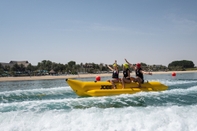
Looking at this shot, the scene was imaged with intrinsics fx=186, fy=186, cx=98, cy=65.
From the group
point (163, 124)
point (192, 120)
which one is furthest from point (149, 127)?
point (192, 120)

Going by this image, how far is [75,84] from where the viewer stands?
9.05 m

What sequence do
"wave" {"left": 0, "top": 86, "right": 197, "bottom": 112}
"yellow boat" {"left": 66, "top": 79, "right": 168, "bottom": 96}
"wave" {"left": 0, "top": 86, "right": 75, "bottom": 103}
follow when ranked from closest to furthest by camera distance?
"wave" {"left": 0, "top": 86, "right": 197, "bottom": 112} < "wave" {"left": 0, "top": 86, "right": 75, "bottom": 103} < "yellow boat" {"left": 66, "top": 79, "right": 168, "bottom": 96}

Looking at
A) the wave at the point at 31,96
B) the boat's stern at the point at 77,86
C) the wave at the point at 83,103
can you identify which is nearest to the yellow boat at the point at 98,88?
the boat's stern at the point at 77,86

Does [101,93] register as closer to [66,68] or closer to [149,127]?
[149,127]

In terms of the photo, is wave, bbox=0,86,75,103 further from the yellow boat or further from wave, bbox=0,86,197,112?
wave, bbox=0,86,197,112

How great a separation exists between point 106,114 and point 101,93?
3.83 metres

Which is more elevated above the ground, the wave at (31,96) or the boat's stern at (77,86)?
the boat's stern at (77,86)

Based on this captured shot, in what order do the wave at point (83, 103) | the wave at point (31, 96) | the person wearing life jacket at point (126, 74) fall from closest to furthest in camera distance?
1. the wave at point (83, 103)
2. the wave at point (31, 96)
3. the person wearing life jacket at point (126, 74)

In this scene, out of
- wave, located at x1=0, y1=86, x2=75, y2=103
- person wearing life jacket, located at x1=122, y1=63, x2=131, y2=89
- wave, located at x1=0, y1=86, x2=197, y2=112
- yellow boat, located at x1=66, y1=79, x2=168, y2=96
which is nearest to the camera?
wave, located at x1=0, y1=86, x2=197, y2=112

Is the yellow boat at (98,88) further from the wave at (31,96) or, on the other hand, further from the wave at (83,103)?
the wave at (83,103)

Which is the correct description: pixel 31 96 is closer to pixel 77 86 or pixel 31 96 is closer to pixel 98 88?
pixel 77 86

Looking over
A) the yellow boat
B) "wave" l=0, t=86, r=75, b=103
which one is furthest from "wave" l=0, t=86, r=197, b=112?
the yellow boat

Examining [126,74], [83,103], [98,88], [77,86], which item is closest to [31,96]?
[77,86]

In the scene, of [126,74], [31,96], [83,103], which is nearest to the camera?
[83,103]
